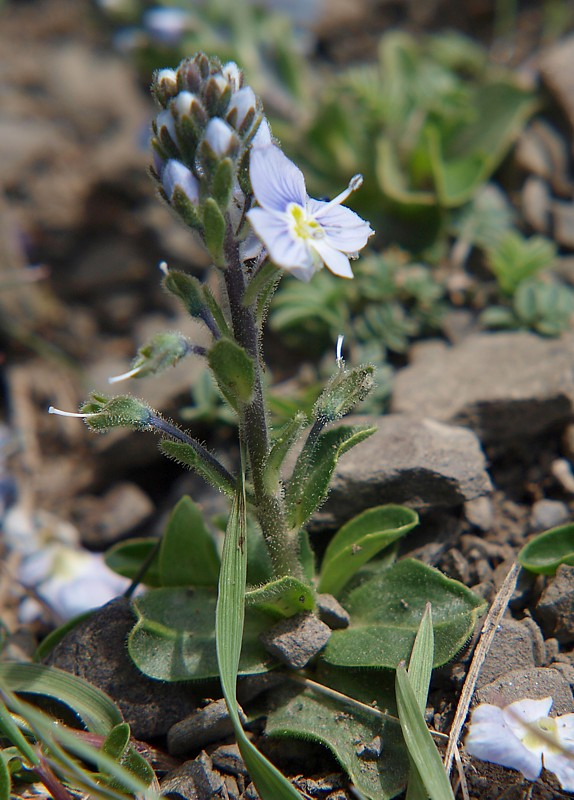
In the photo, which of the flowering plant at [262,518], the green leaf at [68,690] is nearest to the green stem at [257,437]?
the flowering plant at [262,518]

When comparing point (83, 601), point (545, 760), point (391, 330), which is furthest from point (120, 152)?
point (545, 760)

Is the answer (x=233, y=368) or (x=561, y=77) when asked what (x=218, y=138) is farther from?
(x=561, y=77)

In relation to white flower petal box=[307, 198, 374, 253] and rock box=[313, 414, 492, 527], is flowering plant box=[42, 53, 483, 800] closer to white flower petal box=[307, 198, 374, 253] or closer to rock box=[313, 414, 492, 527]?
white flower petal box=[307, 198, 374, 253]

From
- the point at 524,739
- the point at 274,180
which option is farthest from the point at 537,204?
the point at 524,739

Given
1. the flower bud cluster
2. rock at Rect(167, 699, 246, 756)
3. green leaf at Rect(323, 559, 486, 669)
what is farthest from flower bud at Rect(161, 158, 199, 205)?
rock at Rect(167, 699, 246, 756)

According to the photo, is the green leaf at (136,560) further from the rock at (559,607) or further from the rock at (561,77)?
the rock at (561,77)
